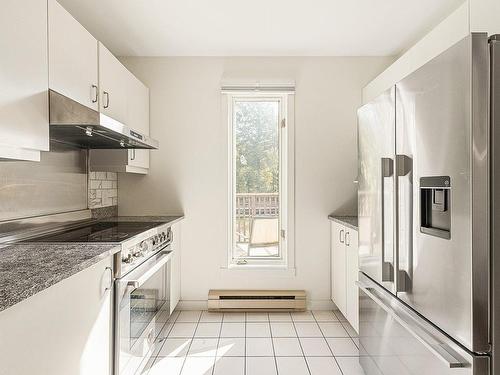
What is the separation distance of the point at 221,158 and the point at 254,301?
1.36m

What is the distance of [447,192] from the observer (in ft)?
4.44

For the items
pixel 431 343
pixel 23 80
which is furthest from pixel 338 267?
pixel 23 80

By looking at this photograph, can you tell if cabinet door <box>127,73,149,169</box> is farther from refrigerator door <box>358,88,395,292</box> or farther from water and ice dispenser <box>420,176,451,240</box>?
water and ice dispenser <box>420,176,451,240</box>

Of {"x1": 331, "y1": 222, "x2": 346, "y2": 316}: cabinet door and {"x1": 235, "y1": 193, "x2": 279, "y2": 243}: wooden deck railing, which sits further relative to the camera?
{"x1": 235, "y1": 193, "x2": 279, "y2": 243}: wooden deck railing

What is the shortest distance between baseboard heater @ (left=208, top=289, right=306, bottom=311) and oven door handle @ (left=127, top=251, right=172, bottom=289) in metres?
0.73

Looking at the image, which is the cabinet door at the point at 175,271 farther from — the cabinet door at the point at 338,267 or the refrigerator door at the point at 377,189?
the refrigerator door at the point at 377,189

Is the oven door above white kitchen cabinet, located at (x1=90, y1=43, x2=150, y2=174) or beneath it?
beneath

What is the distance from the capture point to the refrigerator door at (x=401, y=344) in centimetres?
127

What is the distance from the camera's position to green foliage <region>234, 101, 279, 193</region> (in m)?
3.71

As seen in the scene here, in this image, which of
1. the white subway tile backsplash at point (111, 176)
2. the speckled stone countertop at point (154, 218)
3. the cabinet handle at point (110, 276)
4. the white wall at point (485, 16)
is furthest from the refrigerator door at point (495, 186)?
the white subway tile backsplash at point (111, 176)

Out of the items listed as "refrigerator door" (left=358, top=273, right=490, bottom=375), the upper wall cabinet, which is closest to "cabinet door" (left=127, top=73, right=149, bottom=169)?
the upper wall cabinet

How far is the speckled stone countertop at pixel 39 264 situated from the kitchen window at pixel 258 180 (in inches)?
79.8

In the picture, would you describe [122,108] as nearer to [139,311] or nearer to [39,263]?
[139,311]

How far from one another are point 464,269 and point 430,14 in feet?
7.15
